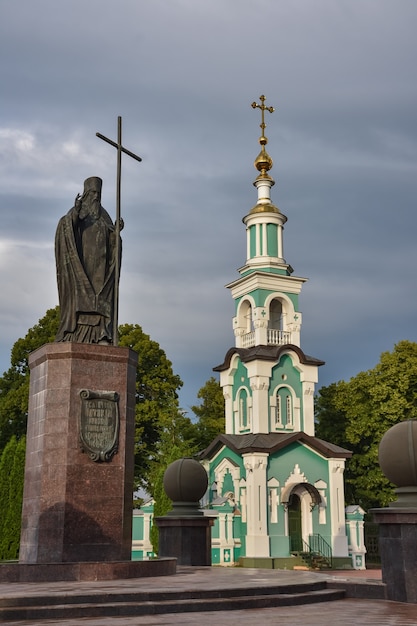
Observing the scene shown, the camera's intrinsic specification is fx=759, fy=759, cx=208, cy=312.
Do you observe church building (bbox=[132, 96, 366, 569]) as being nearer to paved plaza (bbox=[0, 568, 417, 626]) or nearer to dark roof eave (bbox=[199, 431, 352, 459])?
dark roof eave (bbox=[199, 431, 352, 459])

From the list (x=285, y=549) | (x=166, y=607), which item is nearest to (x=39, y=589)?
(x=166, y=607)

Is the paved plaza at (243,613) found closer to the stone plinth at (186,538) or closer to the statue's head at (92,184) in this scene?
the stone plinth at (186,538)

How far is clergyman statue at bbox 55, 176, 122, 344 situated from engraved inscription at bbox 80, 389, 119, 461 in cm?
115

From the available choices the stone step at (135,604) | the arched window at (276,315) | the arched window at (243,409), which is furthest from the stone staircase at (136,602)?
the arched window at (276,315)

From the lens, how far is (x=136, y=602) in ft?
30.7

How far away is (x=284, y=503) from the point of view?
114ft

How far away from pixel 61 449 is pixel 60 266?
3337 mm

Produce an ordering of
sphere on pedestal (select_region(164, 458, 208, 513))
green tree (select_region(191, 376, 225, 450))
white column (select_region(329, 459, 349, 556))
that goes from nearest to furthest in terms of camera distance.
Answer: sphere on pedestal (select_region(164, 458, 208, 513)), white column (select_region(329, 459, 349, 556)), green tree (select_region(191, 376, 225, 450))

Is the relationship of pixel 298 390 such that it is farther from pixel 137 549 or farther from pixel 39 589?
pixel 39 589

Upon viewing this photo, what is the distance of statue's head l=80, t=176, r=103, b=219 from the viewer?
1391 centimetres

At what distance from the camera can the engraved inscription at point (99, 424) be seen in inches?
481

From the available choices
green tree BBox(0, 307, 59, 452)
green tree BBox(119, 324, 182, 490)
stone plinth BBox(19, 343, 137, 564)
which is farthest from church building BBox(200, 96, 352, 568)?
stone plinth BBox(19, 343, 137, 564)

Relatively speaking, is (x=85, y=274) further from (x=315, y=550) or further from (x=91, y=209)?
(x=315, y=550)

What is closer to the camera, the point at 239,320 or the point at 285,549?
the point at 285,549
